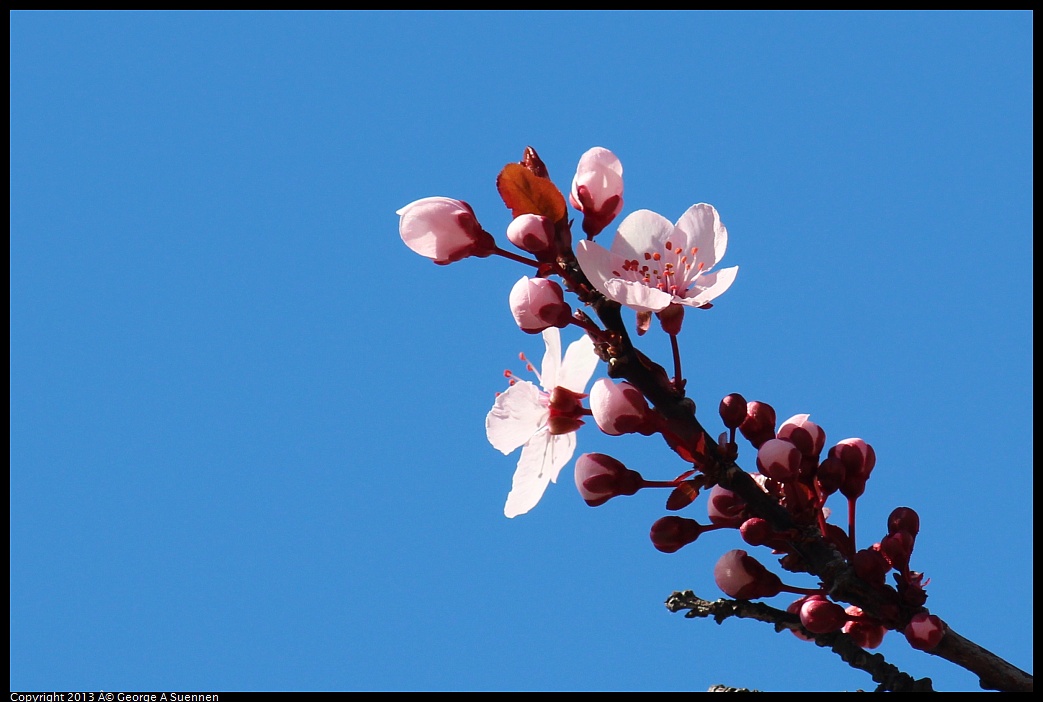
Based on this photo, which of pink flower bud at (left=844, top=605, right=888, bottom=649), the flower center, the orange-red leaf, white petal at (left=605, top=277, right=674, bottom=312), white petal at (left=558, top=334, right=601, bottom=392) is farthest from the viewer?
white petal at (left=558, top=334, right=601, bottom=392)

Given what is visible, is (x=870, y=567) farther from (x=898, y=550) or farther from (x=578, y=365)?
(x=578, y=365)

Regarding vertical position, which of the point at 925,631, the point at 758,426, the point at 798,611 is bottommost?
the point at 925,631

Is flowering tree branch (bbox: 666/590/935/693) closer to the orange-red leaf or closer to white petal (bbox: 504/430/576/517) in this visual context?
white petal (bbox: 504/430/576/517)

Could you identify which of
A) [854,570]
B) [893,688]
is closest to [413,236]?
[854,570]

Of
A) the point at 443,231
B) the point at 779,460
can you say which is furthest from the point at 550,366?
the point at 779,460

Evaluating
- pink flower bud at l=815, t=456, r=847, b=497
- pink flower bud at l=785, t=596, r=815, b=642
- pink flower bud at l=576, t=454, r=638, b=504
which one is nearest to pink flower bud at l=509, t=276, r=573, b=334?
pink flower bud at l=576, t=454, r=638, b=504
